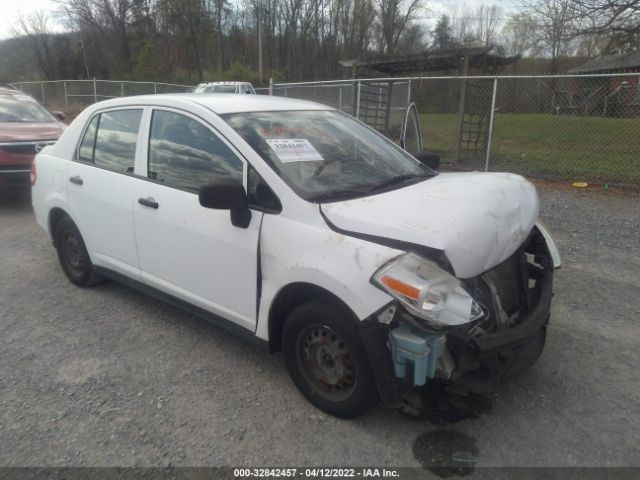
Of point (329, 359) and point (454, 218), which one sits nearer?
point (454, 218)

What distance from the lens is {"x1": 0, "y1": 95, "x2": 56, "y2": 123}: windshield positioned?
326 inches

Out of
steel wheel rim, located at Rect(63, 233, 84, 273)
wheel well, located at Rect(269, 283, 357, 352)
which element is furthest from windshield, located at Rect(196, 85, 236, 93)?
wheel well, located at Rect(269, 283, 357, 352)

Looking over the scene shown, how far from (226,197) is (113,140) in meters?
1.80

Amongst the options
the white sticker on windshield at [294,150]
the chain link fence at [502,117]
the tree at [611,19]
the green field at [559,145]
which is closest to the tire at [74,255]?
the white sticker on windshield at [294,150]

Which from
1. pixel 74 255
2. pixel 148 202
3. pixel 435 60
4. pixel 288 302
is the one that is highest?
pixel 435 60

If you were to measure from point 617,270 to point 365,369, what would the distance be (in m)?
3.73

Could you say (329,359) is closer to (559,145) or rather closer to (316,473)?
(316,473)

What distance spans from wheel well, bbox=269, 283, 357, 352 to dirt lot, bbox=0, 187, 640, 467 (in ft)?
1.21

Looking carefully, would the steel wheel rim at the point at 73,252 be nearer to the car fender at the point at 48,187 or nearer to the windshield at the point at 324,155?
the car fender at the point at 48,187

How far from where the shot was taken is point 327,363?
267 centimetres

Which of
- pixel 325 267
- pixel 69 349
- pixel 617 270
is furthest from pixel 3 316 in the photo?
pixel 617 270

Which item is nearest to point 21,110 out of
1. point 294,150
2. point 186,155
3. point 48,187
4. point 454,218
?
point 48,187

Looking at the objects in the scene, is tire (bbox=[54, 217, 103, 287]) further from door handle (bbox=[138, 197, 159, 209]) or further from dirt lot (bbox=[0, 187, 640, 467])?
door handle (bbox=[138, 197, 159, 209])

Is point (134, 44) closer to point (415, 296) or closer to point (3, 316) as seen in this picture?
point (3, 316)
